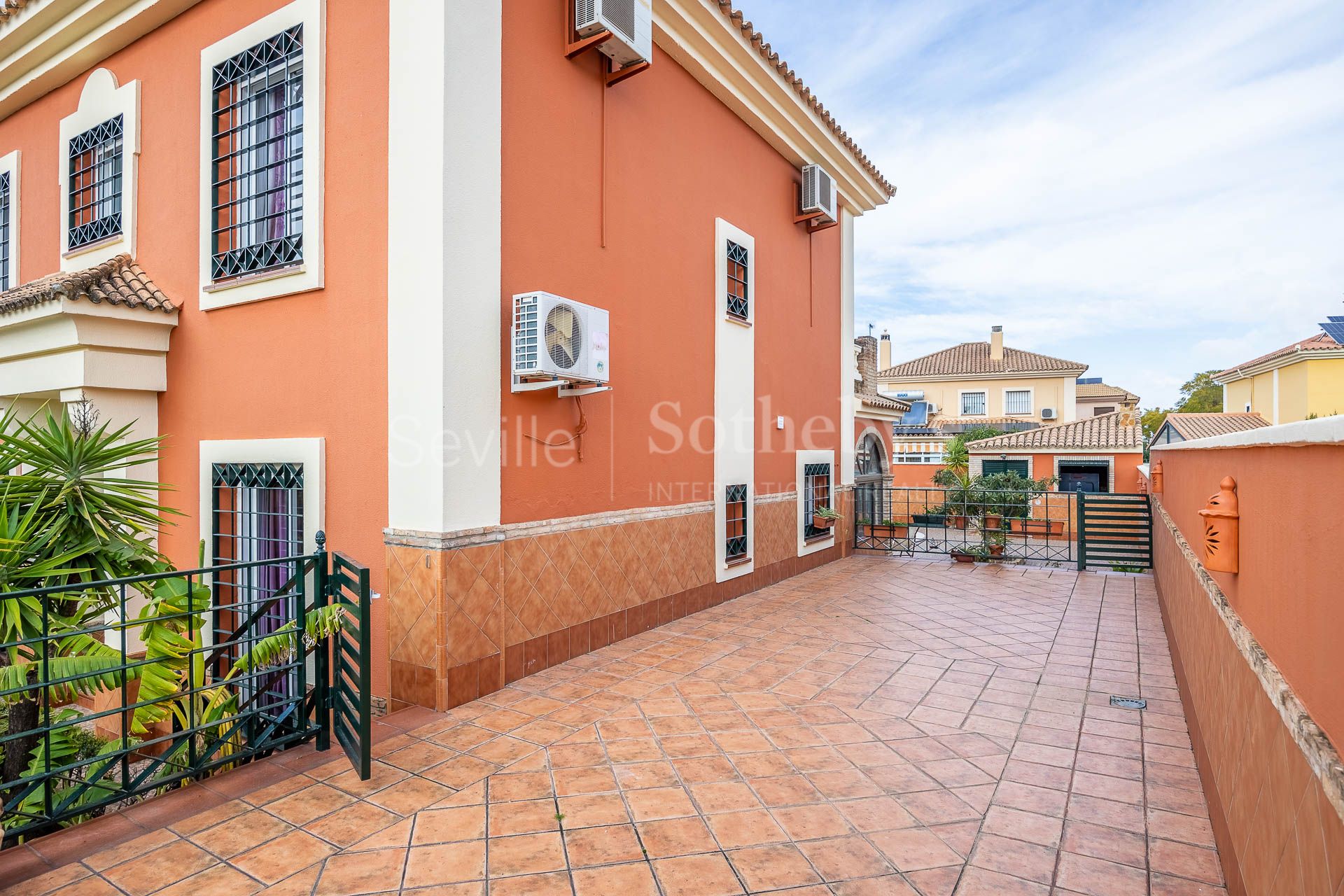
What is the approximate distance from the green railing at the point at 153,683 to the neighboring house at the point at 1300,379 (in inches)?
868

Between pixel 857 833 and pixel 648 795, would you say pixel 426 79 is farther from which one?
pixel 857 833

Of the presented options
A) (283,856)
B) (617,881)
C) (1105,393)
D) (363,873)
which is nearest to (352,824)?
(283,856)

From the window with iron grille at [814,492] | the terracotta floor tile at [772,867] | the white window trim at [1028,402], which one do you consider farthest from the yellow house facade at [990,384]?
the terracotta floor tile at [772,867]

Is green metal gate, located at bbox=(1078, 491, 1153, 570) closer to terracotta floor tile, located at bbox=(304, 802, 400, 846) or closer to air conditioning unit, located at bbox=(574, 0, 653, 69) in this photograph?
air conditioning unit, located at bbox=(574, 0, 653, 69)

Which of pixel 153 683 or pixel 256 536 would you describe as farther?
pixel 256 536

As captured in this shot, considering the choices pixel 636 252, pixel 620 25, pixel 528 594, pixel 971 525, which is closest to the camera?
pixel 528 594

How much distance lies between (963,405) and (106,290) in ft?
115

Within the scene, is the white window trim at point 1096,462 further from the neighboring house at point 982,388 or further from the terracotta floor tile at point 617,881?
the terracotta floor tile at point 617,881

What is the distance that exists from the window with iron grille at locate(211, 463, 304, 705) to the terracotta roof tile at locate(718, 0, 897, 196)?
626cm

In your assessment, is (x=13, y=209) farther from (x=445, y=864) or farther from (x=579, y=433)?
(x=445, y=864)

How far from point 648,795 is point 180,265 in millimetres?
6401

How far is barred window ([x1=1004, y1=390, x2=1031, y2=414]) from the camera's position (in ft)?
109

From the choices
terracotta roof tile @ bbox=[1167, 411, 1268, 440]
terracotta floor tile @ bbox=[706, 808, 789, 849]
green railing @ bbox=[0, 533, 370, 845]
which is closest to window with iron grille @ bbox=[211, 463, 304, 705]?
green railing @ bbox=[0, 533, 370, 845]

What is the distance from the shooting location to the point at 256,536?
18.5 ft
